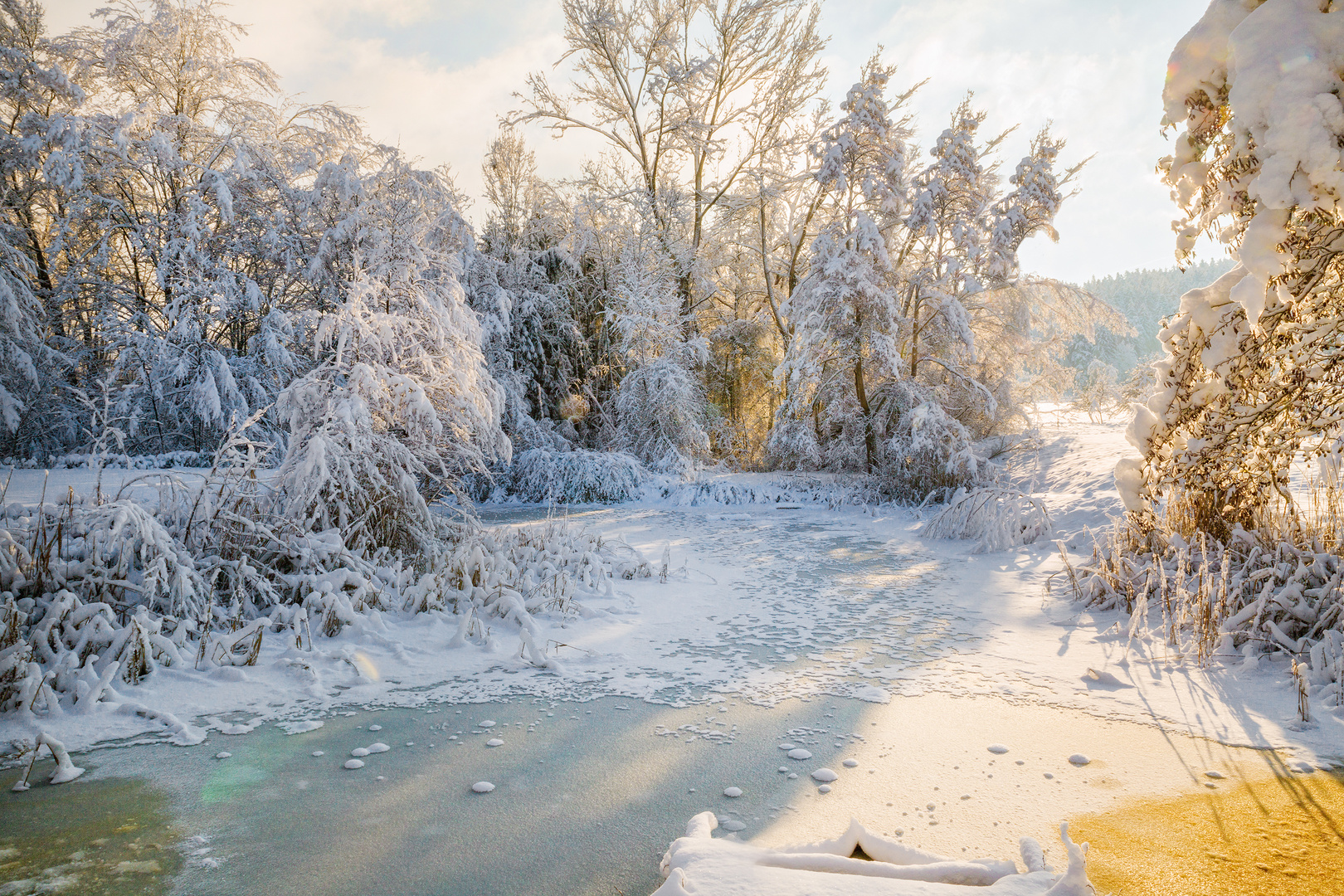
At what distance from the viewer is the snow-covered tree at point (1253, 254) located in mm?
2582

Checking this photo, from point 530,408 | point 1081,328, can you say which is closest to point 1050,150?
point 1081,328

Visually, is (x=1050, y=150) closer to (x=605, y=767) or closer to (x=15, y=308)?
(x=605, y=767)

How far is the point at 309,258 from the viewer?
431 inches

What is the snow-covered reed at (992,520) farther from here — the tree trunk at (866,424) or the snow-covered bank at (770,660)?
the tree trunk at (866,424)

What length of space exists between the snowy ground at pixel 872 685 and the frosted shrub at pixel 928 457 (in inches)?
187

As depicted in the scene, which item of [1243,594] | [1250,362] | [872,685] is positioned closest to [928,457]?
[1243,594]

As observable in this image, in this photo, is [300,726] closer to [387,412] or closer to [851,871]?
[851,871]

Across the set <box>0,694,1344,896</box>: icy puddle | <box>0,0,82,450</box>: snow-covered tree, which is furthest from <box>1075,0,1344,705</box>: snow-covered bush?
<box>0,0,82,450</box>: snow-covered tree

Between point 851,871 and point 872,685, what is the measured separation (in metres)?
1.91

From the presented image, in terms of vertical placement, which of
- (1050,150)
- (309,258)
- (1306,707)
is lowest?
(1306,707)

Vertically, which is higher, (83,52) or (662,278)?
(83,52)

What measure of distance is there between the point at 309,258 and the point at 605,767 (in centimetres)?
1086

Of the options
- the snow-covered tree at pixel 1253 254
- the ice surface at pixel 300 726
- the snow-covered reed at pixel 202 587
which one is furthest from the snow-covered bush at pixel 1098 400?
the ice surface at pixel 300 726

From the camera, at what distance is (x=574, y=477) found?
13039 mm
